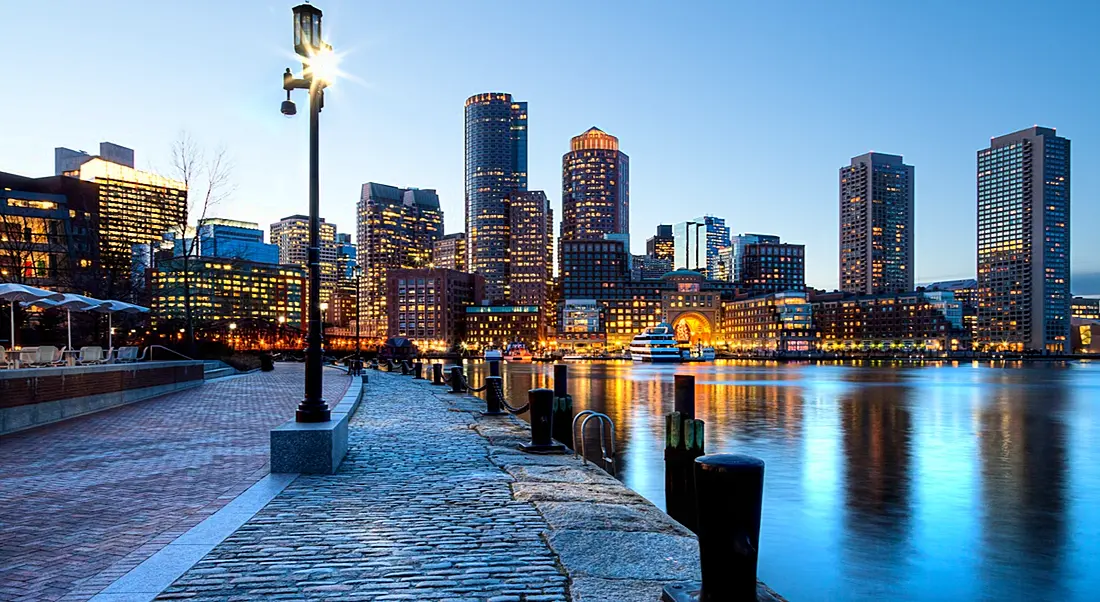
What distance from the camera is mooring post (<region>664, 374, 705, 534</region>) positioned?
1606 cm

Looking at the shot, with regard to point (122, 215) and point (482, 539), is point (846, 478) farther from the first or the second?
point (122, 215)

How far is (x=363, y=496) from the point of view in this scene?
9.66 meters

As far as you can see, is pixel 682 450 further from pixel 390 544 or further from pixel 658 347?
pixel 658 347

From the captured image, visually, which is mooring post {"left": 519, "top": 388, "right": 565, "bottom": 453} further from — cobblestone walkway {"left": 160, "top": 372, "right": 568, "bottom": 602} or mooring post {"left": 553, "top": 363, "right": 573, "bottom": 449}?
mooring post {"left": 553, "top": 363, "right": 573, "bottom": 449}

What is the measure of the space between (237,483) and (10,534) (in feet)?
9.65

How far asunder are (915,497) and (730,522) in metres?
16.0

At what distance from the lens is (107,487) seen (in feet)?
32.7

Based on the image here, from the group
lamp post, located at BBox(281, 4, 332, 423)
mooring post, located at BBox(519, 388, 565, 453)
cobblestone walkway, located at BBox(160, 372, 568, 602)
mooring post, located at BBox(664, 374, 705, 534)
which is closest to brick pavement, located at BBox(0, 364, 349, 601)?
cobblestone walkway, located at BBox(160, 372, 568, 602)

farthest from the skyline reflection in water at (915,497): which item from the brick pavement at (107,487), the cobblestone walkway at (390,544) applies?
the brick pavement at (107,487)

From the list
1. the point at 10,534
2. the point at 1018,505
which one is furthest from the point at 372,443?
the point at 1018,505

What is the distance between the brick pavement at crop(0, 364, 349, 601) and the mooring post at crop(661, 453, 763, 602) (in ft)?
15.8

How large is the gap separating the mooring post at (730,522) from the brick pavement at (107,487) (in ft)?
15.8

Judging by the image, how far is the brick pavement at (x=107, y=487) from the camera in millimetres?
6512

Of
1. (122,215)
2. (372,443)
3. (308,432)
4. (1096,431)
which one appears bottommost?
(1096,431)
